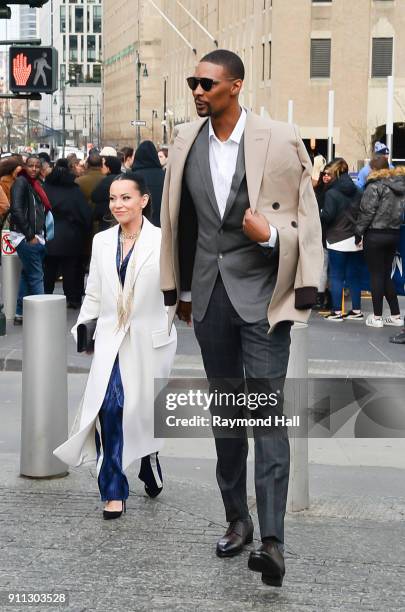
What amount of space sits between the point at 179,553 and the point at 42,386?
1.61 meters

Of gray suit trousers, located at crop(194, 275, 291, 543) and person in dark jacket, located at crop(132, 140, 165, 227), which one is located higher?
person in dark jacket, located at crop(132, 140, 165, 227)

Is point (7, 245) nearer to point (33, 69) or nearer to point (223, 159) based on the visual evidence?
point (33, 69)

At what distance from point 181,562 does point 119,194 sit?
185 centimetres

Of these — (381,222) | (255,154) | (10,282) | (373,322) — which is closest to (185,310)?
(255,154)

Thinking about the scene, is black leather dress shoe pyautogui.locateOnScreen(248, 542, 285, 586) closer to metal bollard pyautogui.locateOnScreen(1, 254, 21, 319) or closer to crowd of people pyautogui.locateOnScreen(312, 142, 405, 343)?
crowd of people pyautogui.locateOnScreen(312, 142, 405, 343)

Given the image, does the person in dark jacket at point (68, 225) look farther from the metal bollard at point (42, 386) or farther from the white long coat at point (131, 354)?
the white long coat at point (131, 354)

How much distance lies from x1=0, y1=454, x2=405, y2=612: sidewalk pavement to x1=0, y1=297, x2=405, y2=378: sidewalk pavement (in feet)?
13.5

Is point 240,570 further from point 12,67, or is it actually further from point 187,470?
point 12,67

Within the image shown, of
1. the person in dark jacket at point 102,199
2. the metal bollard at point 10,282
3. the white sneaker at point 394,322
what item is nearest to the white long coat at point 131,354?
the white sneaker at point 394,322

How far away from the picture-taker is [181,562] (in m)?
5.15

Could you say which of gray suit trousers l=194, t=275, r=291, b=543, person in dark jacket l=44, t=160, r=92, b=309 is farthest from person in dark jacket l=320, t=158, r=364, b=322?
gray suit trousers l=194, t=275, r=291, b=543

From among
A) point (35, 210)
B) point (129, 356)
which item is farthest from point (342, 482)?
point (35, 210)

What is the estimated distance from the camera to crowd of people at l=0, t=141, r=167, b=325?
44.6ft

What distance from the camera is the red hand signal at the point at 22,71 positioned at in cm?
1366
